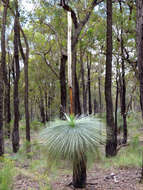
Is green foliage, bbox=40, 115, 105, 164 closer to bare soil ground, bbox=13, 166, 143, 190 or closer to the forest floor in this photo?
the forest floor

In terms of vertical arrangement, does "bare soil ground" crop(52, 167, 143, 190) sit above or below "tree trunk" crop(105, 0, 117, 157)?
below

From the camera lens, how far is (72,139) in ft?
10.9

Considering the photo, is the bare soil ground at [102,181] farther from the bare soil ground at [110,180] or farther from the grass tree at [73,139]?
the grass tree at [73,139]

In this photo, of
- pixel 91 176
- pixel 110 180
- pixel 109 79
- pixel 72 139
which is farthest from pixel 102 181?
pixel 109 79

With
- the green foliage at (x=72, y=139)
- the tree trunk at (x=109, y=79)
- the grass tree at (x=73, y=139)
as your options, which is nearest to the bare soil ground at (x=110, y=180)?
the tree trunk at (x=109, y=79)

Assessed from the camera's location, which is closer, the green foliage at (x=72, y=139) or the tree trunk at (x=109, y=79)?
the green foliage at (x=72, y=139)

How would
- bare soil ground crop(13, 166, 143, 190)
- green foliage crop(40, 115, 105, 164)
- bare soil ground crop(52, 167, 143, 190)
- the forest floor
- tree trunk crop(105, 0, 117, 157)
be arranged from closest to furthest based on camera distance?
green foliage crop(40, 115, 105, 164) → the forest floor → bare soil ground crop(13, 166, 143, 190) → bare soil ground crop(52, 167, 143, 190) → tree trunk crop(105, 0, 117, 157)

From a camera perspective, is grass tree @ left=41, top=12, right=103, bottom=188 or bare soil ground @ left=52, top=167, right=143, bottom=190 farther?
bare soil ground @ left=52, top=167, right=143, bottom=190

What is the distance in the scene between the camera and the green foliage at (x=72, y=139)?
331cm

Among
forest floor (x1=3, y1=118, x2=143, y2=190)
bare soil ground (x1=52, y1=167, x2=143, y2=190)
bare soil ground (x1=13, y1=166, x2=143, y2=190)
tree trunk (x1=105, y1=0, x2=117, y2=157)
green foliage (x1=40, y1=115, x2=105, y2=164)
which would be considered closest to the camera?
green foliage (x1=40, y1=115, x2=105, y2=164)

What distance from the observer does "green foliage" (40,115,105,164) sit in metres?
3.31

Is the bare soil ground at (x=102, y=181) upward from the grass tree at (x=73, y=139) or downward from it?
downward

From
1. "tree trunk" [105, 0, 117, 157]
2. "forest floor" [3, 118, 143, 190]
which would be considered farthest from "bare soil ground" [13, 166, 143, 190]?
"tree trunk" [105, 0, 117, 157]

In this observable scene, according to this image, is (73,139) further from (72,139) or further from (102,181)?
(102,181)
